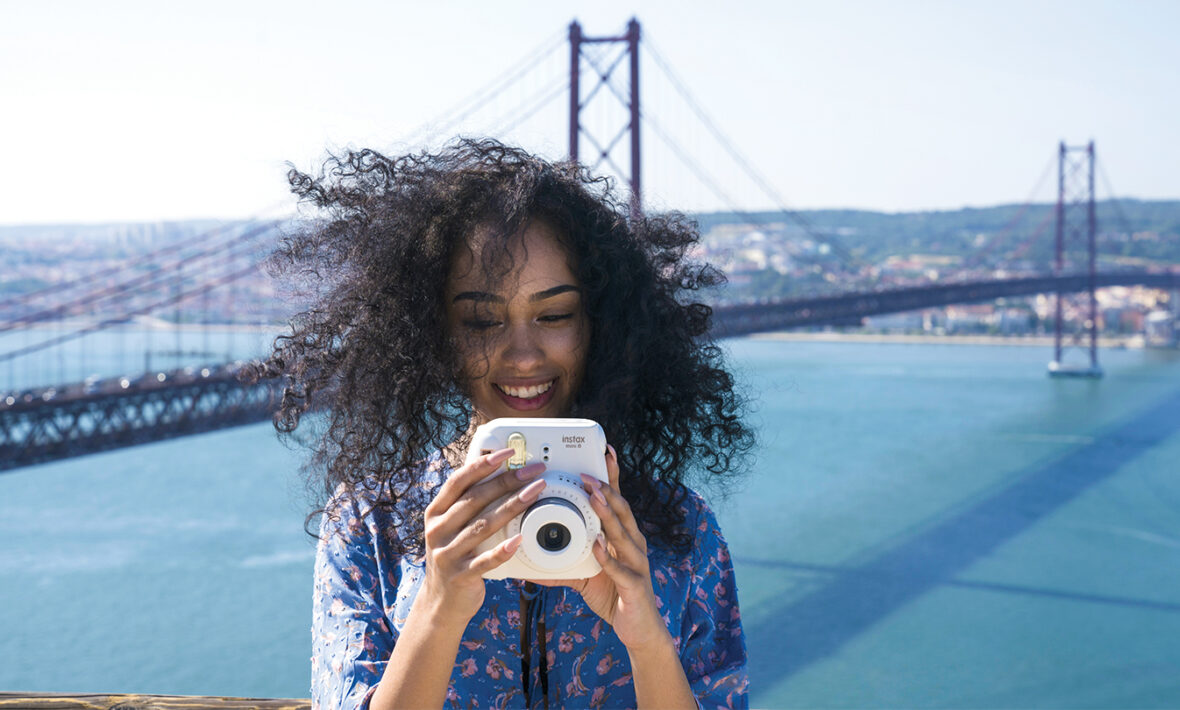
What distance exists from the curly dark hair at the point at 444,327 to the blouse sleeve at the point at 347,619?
3 centimetres

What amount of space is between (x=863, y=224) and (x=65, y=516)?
31.5 m

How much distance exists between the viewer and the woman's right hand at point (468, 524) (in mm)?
811

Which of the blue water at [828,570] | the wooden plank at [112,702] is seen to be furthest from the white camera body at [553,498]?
the blue water at [828,570]

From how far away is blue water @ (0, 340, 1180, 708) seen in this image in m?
9.79

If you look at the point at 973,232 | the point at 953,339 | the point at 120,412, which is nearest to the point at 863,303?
the point at 120,412

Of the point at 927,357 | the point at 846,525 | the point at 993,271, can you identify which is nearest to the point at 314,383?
the point at 846,525

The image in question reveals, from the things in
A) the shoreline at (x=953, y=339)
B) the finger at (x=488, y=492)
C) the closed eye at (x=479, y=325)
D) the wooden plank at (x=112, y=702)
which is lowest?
the shoreline at (x=953, y=339)

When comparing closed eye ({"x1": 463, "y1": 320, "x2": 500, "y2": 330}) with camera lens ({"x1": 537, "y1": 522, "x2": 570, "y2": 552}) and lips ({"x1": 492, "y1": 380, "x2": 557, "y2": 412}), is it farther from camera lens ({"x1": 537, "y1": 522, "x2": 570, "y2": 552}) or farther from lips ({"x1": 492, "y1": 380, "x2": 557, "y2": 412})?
camera lens ({"x1": 537, "y1": 522, "x2": 570, "y2": 552})

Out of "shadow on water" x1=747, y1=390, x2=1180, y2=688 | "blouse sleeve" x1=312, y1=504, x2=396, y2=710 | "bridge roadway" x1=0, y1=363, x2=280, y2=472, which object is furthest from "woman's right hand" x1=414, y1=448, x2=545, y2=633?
"bridge roadway" x1=0, y1=363, x2=280, y2=472

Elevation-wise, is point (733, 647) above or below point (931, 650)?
above

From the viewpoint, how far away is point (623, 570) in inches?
33.0

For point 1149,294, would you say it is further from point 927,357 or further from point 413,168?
point 413,168

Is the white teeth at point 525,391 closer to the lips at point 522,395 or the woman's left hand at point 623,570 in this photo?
the lips at point 522,395

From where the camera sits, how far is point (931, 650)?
10.6 meters
